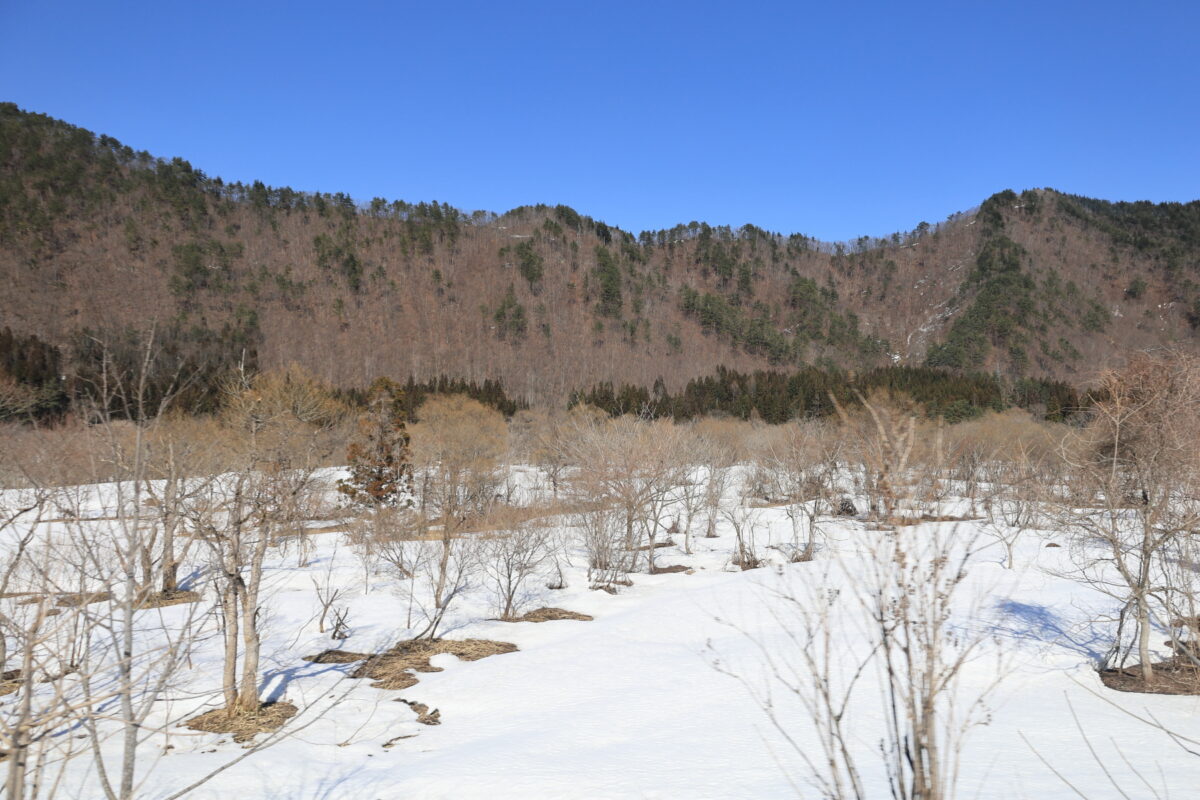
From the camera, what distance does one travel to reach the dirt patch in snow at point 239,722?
10.8 metres

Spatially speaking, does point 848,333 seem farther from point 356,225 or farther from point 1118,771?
point 1118,771

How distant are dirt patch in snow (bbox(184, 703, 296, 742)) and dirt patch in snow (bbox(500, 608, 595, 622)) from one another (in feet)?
A: 31.4

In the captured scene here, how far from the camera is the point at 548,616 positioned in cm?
2123

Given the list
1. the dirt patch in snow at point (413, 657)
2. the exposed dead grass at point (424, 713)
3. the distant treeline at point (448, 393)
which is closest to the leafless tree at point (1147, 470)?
the exposed dead grass at point (424, 713)

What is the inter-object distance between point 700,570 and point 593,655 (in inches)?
492

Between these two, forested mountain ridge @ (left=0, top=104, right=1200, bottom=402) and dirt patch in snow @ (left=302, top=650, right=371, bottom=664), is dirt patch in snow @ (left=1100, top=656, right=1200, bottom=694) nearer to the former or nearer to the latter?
dirt patch in snow @ (left=302, top=650, right=371, bottom=664)

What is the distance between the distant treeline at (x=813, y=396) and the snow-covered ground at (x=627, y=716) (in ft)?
148

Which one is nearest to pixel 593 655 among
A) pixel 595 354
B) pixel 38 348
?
pixel 38 348

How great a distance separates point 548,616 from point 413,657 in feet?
17.9

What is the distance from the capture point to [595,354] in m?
116

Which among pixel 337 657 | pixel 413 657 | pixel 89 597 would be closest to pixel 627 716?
pixel 413 657

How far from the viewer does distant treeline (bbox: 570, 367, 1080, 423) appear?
67438 mm

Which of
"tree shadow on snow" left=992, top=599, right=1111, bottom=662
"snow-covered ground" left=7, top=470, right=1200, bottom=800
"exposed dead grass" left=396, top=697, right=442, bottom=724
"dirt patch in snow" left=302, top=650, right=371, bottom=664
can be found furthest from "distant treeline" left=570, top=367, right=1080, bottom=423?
"exposed dead grass" left=396, top=697, right=442, bottom=724

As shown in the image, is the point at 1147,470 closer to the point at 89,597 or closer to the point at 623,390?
the point at 89,597
